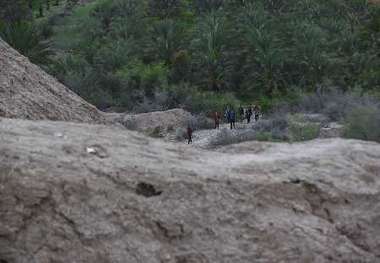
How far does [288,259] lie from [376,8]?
39610 millimetres

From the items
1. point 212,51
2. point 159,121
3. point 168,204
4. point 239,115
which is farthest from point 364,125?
point 212,51

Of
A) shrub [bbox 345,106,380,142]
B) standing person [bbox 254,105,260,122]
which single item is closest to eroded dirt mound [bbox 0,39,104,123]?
shrub [bbox 345,106,380,142]

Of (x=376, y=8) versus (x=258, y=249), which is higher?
(x=258, y=249)

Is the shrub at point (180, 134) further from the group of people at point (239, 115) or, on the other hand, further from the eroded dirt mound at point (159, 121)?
the group of people at point (239, 115)

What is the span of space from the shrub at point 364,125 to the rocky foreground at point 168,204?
785cm

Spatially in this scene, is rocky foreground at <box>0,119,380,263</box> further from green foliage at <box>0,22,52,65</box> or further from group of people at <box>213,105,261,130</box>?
green foliage at <box>0,22,52,65</box>

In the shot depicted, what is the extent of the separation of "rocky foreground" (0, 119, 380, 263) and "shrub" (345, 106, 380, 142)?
25.7 feet

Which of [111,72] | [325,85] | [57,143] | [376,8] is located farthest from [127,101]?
[57,143]

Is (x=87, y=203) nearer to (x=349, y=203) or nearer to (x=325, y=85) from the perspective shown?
(x=349, y=203)

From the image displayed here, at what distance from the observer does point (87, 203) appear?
204 inches

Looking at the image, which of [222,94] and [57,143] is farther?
[222,94]

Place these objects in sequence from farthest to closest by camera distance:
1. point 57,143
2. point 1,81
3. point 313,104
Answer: point 313,104 < point 1,81 < point 57,143

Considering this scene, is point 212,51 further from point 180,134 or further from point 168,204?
point 168,204

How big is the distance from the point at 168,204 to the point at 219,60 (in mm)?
28471
